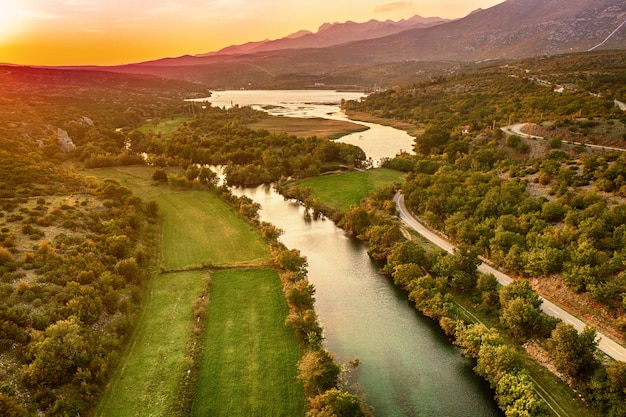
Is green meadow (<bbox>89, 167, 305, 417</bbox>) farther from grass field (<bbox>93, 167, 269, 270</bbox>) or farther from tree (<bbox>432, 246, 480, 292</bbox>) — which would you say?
tree (<bbox>432, 246, 480, 292</bbox>)

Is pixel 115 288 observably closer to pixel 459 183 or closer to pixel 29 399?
pixel 29 399

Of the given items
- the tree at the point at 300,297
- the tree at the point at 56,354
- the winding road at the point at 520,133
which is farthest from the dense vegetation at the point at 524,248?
the tree at the point at 56,354

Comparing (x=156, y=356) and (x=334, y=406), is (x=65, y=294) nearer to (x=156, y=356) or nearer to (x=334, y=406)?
(x=156, y=356)

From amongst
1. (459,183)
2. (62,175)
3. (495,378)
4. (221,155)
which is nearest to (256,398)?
(495,378)

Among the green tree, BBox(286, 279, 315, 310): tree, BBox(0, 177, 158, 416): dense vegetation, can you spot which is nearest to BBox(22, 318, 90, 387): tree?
BBox(0, 177, 158, 416): dense vegetation

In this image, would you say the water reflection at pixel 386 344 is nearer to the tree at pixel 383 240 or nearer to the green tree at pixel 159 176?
the tree at pixel 383 240
